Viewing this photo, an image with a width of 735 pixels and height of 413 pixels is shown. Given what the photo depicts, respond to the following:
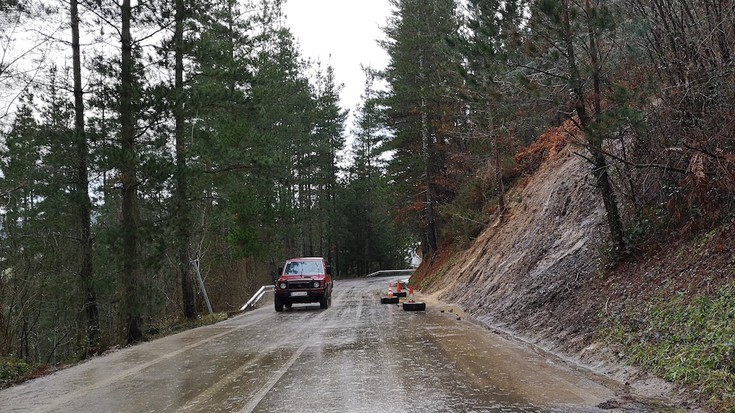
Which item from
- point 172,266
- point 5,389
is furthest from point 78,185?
point 172,266

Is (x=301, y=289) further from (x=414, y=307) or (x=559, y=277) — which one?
(x=559, y=277)

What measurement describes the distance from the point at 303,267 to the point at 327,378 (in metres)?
13.9

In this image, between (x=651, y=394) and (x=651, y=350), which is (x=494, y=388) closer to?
(x=651, y=394)

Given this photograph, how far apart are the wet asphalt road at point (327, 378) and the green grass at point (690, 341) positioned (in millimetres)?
794

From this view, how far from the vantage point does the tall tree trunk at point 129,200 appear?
14.0 meters

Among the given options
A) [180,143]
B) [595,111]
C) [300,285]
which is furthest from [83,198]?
[595,111]

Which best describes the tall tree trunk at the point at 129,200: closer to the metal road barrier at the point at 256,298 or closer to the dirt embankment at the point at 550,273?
the metal road barrier at the point at 256,298

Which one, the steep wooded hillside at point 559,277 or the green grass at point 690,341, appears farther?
the steep wooded hillside at point 559,277

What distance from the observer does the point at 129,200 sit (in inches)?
580

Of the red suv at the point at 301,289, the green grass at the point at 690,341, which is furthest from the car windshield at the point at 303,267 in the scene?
the green grass at the point at 690,341

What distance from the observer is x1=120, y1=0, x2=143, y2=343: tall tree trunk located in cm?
1403

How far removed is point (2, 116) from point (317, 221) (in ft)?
151

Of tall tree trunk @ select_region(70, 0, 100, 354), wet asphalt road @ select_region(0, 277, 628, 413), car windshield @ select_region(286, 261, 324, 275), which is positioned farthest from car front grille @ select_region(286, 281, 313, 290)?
wet asphalt road @ select_region(0, 277, 628, 413)

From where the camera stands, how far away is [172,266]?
2459 centimetres
